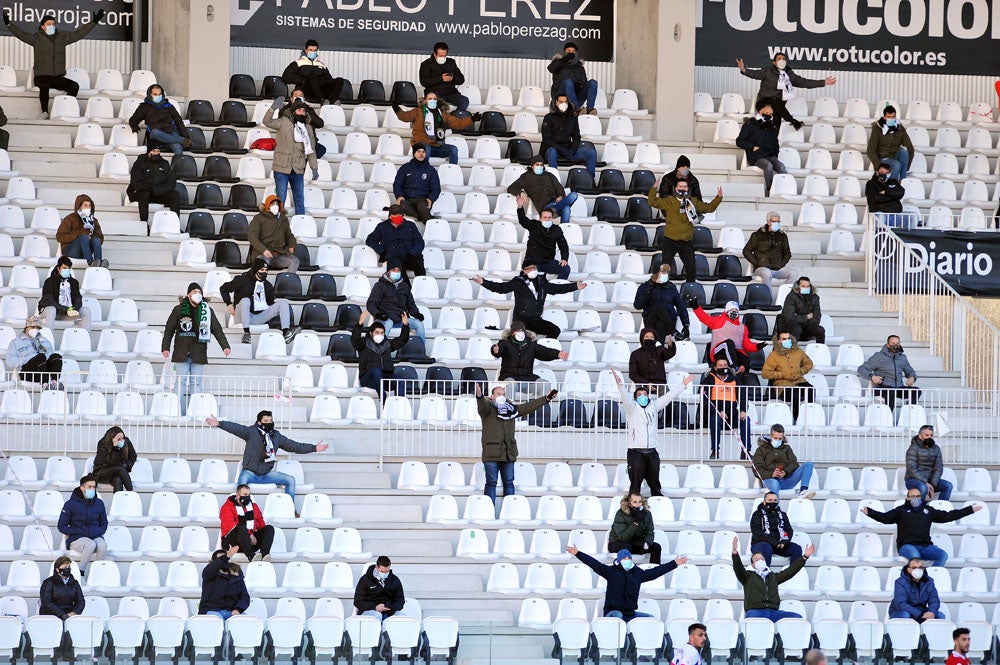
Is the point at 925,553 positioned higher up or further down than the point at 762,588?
higher up

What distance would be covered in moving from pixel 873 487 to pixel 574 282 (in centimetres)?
475

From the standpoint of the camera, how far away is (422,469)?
1967 cm

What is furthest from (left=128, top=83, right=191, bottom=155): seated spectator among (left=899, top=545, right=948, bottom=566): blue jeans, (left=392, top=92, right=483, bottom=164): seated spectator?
(left=899, top=545, right=948, bottom=566): blue jeans

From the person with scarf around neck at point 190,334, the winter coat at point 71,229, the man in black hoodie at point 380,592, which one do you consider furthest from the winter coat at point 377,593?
the winter coat at point 71,229

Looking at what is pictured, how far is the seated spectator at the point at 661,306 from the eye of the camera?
21.5m

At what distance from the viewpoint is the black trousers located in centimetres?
1938

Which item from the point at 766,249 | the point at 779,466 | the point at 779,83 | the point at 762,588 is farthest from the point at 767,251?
the point at 762,588

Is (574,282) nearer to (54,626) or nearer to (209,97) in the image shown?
(209,97)

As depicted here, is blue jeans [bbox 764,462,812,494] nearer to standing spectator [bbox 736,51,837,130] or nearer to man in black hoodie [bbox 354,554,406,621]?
man in black hoodie [bbox 354,554,406,621]

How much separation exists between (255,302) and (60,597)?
5.73m

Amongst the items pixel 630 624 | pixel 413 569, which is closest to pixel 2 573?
pixel 413 569

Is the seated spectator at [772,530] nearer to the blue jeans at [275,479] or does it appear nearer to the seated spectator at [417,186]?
the blue jeans at [275,479]

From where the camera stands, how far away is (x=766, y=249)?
23719mm

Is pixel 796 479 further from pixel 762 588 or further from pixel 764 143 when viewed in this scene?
pixel 764 143
